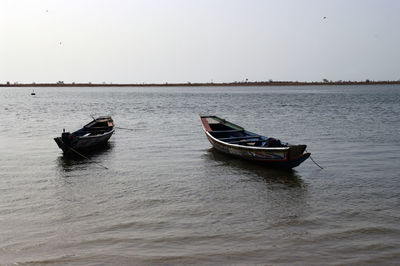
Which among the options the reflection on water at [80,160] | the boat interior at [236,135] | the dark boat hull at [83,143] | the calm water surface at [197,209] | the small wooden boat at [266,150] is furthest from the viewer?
the dark boat hull at [83,143]

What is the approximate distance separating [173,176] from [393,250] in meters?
7.92

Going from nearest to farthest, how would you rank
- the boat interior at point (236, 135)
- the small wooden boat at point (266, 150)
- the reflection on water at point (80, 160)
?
the small wooden boat at point (266, 150), the boat interior at point (236, 135), the reflection on water at point (80, 160)

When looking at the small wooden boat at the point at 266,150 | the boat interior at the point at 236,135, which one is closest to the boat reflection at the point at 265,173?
the small wooden boat at the point at 266,150

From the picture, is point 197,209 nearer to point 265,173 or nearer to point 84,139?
point 265,173

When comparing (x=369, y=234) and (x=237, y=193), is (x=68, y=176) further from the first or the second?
(x=369, y=234)

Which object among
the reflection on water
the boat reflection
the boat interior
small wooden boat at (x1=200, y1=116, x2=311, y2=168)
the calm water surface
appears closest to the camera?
the calm water surface

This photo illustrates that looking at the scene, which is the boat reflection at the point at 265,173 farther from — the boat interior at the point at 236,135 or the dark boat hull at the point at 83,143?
the dark boat hull at the point at 83,143

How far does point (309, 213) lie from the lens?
9.88 meters

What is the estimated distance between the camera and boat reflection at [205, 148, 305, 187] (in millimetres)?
13297

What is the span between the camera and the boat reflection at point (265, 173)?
13297 millimetres

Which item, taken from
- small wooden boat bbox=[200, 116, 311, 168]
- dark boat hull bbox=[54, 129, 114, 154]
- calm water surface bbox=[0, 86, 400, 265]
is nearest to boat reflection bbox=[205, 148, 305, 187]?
calm water surface bbox=[0, 86, 400, 265]

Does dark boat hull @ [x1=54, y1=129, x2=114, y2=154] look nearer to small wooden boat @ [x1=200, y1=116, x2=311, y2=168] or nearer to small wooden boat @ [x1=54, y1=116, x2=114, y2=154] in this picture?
small wooden boat @ [x1=54, y1=116, x2=114, y2=154]

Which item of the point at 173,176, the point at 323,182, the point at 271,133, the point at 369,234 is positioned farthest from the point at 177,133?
the point at 369,234

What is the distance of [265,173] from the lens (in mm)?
14375
